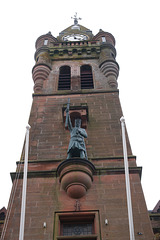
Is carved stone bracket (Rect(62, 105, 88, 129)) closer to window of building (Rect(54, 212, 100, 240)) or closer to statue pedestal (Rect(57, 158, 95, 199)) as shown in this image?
statue pedestal (Rect(57, 158, 95, 199))

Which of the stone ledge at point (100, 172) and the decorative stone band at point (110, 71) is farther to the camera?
the decorative stone band at point (110, 71)

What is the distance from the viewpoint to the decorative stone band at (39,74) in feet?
73.0

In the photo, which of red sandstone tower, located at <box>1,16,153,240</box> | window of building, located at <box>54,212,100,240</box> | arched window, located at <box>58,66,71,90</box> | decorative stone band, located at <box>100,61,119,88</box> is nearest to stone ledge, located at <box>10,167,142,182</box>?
red sandstone tower, located at <box>1,16,153,240</box>

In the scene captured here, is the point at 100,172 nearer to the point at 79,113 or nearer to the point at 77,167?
the point at 77,167

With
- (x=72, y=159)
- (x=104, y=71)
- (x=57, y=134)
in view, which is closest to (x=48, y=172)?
(x=72, y=159)

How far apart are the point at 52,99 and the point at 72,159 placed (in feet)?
23.2

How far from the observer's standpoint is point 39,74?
2322 centimetres

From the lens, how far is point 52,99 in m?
20.9

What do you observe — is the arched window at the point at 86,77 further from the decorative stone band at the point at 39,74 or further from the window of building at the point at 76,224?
the window of building at the point at 76,224

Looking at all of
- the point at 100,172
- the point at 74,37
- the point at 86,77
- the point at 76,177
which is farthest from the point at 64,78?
the point at 76,177

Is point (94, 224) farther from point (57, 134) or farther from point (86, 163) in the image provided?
point (57, 134)

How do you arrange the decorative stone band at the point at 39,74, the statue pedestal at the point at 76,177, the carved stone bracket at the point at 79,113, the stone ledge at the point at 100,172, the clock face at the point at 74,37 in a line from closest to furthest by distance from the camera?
the statue pedestal at the point at 76,177 → the stone ledge at the point at 100,172 → the carved stone bracket at the point at 79,113 → the decorative stone band at the point at 39,74 → the clock face at the point at 74,37

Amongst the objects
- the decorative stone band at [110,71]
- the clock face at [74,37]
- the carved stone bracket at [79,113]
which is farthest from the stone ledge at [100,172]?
the clock face at [74,37]

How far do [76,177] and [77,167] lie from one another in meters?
0.37
